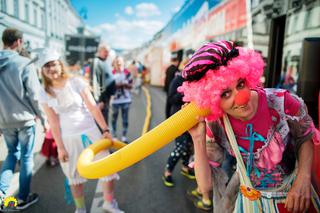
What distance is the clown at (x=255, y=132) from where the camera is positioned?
1.19 m

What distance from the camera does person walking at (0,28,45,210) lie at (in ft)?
7.88

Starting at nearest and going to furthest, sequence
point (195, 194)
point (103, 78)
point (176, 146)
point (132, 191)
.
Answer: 1. point (195, 194)
2. point (132, 191)
3. point (176, 146)
4. point (103, 78)

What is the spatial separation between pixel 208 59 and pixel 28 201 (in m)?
2.77

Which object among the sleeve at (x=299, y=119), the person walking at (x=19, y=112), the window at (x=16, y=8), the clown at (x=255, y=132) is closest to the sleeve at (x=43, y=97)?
Result: the person walking at (x=19, y=112)

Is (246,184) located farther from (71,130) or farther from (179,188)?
(179,188)

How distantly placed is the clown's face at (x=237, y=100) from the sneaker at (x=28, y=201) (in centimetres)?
263

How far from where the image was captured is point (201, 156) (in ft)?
4.24

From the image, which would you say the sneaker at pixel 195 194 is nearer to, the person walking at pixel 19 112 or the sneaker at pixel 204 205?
the sneaker at pixel 204 205

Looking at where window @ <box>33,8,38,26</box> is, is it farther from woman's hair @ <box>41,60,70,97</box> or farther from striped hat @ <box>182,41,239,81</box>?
striped hat @ <box>182,41,239,81</box>

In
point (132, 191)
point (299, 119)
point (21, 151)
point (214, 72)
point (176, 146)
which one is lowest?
point (132, 191)

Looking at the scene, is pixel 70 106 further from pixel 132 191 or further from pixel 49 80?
pixel 132 191

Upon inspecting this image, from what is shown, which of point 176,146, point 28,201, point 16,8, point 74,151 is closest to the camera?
point 16,8

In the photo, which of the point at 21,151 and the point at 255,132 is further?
the point at 21,151

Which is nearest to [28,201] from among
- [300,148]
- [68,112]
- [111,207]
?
[111,207]
